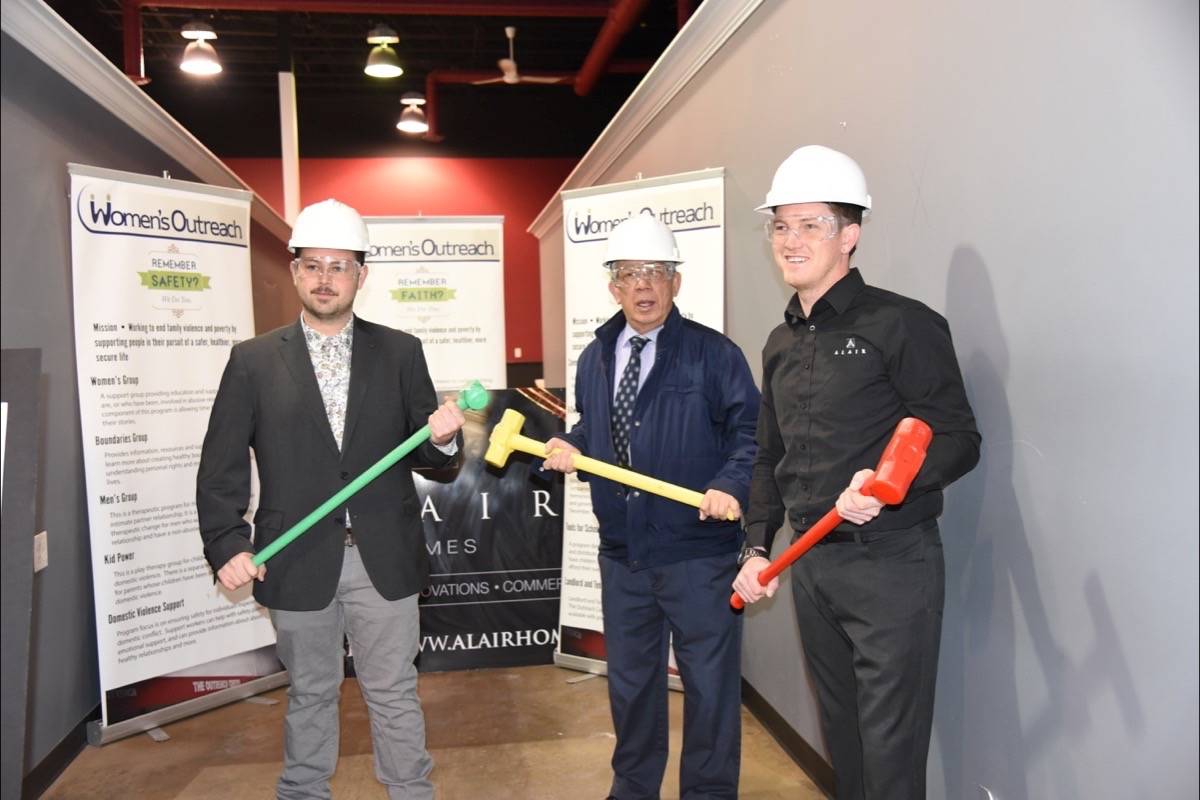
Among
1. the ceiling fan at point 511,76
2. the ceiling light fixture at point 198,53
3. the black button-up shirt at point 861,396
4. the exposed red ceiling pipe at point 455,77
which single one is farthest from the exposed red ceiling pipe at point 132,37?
the black button-up shirt at point 861,396

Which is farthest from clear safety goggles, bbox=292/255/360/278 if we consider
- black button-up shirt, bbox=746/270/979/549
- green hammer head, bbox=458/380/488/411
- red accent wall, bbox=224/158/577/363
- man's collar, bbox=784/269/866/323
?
red accent wall, bbox=224/158/577/363

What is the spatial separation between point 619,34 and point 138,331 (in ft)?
19.2

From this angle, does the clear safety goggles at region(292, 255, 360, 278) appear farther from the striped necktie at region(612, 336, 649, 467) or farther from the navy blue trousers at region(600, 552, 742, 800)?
the navy blue trousers at region(600, 552, 742, 800)

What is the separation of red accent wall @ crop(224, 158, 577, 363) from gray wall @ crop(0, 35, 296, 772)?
913 centimetres

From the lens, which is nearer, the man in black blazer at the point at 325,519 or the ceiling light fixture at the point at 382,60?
the man in black blazer at the point at 325,519

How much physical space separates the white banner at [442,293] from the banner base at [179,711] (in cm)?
166

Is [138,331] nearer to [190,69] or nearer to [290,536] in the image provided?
[290,536]

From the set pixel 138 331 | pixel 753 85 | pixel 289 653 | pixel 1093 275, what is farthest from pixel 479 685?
pixel 1093 275

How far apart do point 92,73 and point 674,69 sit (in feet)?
8.24

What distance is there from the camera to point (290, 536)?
8.70 feet

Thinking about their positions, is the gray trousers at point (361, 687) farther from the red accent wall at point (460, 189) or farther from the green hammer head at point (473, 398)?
the red accent wall at point (460, 189)

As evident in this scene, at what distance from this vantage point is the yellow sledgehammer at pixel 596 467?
266 cm

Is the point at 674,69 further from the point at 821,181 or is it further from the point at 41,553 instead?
the point at 41,553

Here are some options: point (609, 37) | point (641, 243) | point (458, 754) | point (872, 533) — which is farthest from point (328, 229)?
point (609, 37)
